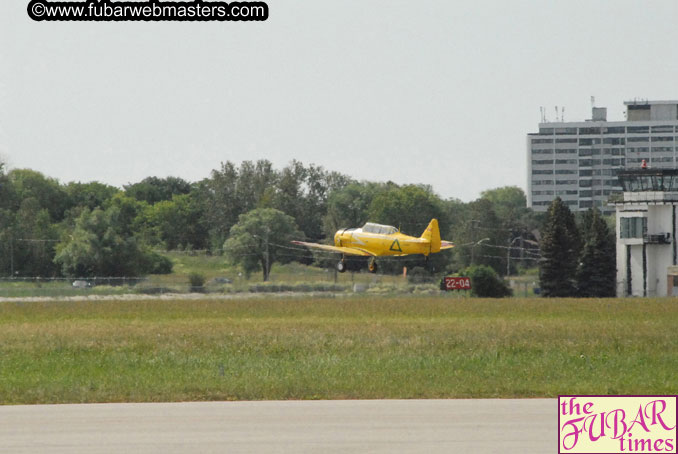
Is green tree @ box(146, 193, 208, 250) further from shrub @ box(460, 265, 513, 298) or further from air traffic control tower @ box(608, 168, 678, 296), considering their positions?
air traffic control tower @ box(608, 168, 678, 296)

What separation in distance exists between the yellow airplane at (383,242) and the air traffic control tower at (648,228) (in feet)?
137

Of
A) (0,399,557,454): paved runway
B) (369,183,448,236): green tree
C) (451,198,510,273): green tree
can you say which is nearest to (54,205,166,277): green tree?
(369,183,448,236): green tree

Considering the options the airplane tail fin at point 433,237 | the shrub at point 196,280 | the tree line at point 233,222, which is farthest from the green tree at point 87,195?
the airplane tail fin at point 433,237

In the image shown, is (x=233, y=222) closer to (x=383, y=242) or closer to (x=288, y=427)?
(x=383, y=242)

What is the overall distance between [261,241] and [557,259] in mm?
38157

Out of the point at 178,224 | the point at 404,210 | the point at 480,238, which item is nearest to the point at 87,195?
the point at 178,224

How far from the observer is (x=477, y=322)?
198ft

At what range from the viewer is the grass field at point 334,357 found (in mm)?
28438

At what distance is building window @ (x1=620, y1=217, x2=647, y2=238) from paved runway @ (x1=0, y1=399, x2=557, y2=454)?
104 metres

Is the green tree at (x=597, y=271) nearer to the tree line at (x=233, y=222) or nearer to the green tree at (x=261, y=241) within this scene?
the tree line at (x=233, y=222)

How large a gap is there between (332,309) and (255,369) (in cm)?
4596

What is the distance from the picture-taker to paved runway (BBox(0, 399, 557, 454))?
1944 centimetres

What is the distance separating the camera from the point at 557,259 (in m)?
127

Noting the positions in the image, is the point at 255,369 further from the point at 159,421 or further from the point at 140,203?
the point at 140,203
